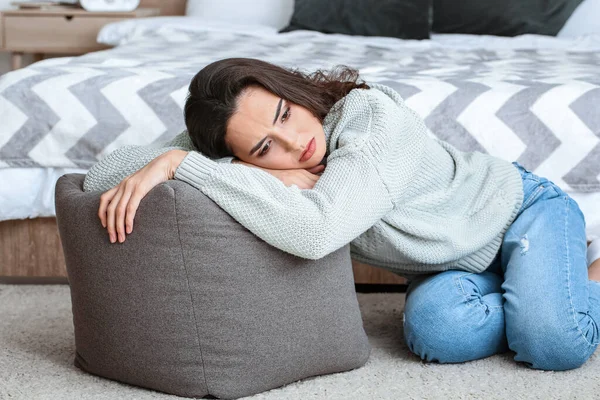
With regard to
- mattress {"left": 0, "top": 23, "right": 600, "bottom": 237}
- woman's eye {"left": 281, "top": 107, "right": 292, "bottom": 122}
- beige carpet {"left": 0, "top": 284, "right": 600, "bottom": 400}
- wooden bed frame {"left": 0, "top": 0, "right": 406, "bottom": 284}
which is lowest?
wooden bed frame {"left": 0, "top": 0, "right": 406, "bottom": 284}

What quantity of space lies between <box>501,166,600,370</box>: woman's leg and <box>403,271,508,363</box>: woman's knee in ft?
0.10

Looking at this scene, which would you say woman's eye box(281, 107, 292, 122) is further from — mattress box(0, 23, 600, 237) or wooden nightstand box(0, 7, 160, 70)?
wooden nightstand box(0, 7, 160, 70)

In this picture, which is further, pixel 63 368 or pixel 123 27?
pixel 123 27

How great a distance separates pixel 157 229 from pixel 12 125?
0.84 meters

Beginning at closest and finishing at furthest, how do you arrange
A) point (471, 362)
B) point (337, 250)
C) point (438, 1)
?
point (337, 250)
point (471, 362)
point (438, 1)

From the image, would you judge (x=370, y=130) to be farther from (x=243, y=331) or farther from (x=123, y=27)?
(x=123, y=27)

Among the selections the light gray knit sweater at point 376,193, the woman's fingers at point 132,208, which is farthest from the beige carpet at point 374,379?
the woman's fingers at point 132,208

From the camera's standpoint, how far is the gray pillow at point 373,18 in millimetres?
3150

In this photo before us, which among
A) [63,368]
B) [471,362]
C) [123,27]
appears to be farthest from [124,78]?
[123,27]

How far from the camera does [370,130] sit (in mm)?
1312

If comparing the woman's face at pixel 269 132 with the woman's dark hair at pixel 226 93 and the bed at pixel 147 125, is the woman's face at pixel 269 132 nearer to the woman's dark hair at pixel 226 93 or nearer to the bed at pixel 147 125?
the woman's dark hair at pixel 226 93

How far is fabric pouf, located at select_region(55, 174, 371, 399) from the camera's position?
45.8 inches

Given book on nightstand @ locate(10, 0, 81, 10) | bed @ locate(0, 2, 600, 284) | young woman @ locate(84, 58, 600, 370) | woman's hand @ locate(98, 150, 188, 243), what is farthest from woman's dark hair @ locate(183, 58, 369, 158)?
book on nightstand @ locate(10, 0, 81, 10)

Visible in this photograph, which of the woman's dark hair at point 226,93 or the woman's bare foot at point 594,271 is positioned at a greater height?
the woman's dark hair at point 226,93
